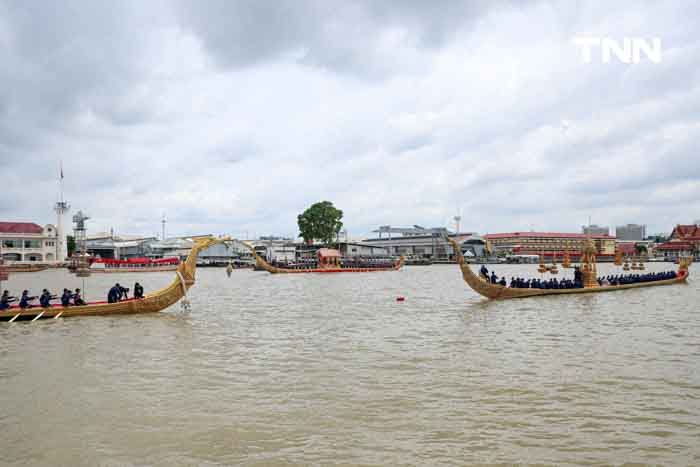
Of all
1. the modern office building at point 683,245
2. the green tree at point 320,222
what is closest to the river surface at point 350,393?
the green tree at point 320,222

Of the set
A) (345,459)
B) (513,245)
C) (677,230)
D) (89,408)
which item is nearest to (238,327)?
(89,408)

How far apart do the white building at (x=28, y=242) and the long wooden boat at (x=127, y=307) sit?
3165 inches

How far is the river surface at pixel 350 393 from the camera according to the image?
25.3ft

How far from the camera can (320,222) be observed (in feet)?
329

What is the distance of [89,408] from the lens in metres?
9.78

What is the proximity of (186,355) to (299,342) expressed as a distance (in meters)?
3.62

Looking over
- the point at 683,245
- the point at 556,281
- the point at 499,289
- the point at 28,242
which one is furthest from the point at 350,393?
the point at 683,245

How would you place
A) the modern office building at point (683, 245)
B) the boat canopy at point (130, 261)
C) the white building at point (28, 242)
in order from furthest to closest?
the modern office building at point (683, 245), the white building at point (28, 242), the boat canopy at point (130, 261)

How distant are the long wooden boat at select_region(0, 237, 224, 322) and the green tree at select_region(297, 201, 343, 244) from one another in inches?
2954

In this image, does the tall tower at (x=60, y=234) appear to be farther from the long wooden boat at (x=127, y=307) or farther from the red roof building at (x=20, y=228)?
the long wooden boat at (x=127, y=307)

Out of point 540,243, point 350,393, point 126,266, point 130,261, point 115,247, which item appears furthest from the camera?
point 540,243

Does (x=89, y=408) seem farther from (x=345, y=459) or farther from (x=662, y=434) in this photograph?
(x=662, y=434)

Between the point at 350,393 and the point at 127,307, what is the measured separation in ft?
50.5

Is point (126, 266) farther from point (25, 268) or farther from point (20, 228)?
point (20, 228)
